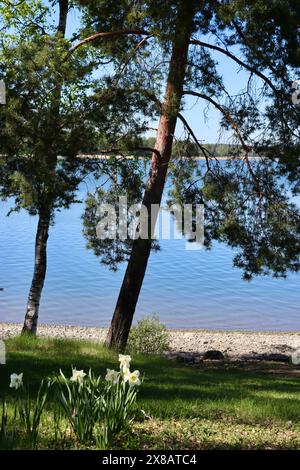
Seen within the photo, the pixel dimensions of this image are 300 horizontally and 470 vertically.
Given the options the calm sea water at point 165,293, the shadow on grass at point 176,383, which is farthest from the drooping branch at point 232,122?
the calm sea water at point 165,293

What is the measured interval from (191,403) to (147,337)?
6913 mm

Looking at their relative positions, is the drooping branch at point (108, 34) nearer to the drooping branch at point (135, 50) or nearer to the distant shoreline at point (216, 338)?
the drooping branch at point (135, 50)

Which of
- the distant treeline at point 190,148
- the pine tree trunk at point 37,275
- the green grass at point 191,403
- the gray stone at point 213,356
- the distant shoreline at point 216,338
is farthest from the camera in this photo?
the distant shoreline at point 216,338

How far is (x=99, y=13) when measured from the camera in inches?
389

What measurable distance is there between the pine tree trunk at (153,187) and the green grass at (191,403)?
89 centimetres

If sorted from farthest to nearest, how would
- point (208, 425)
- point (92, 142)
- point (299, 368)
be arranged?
point (299, 368) < point (92, 142) < point (208, 425)

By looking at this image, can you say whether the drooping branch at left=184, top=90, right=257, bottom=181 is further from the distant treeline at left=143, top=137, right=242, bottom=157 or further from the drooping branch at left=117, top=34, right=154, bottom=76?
the drooping branch at left=117, top=34, right=154, bottom=76

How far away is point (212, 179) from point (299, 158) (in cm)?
156

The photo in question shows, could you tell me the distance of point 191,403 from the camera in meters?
5.67

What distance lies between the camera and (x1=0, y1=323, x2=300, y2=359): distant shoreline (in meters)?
14.3

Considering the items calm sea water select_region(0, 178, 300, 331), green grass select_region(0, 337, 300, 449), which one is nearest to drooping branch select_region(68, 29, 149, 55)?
green grass select_region(0, 337, 300, 449)

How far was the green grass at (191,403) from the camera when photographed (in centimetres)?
456
